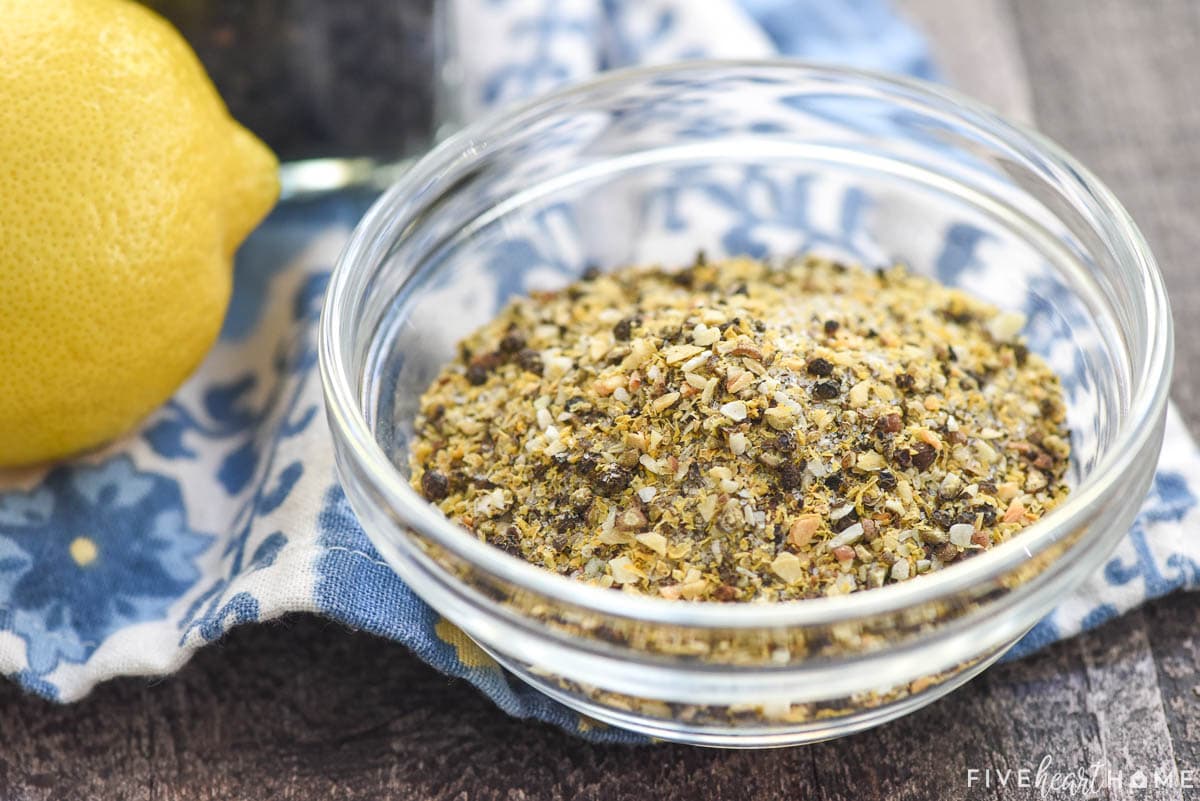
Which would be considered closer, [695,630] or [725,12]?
[695,630]

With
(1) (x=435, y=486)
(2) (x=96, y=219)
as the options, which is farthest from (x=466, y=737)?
(2) (x=96, y=219)

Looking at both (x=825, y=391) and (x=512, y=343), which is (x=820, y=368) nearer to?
(x=825, y=391)

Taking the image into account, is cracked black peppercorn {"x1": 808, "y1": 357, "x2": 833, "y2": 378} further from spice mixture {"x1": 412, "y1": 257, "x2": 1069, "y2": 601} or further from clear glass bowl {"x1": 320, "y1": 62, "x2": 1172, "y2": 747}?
clear glass bowl {"x1": 320, "y1": 62, "x2": 1172, "y2": 747}

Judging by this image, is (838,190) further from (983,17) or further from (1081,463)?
(983,17)

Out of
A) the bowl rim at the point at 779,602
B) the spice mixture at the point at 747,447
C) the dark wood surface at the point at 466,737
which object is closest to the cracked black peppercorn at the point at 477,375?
the spice mixture at the point at 747,447

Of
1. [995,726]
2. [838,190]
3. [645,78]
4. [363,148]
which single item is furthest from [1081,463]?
[363,148]

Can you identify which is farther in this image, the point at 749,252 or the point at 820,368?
the point at 749,252
